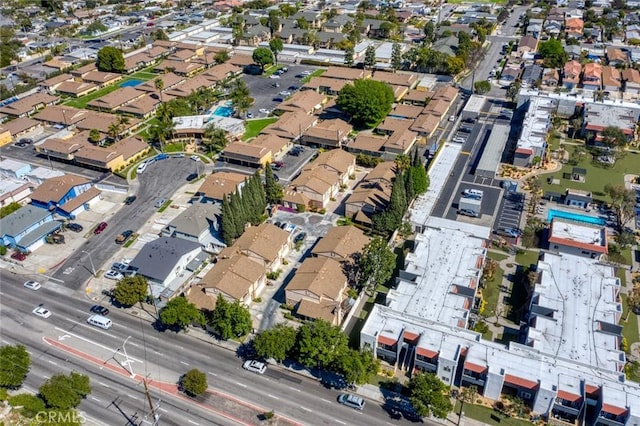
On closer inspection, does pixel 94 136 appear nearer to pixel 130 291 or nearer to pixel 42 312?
pixel 42 312

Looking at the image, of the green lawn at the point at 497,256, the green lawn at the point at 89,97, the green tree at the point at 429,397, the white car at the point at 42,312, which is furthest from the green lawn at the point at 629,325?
the green lawn at the point at 89,97

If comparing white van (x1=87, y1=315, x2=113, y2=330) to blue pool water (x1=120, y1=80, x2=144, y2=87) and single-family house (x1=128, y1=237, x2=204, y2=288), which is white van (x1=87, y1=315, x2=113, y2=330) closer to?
single-family house (x1=128, y1=237, x2=204, y2=288)

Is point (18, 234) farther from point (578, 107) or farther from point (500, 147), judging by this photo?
point (578, 107)

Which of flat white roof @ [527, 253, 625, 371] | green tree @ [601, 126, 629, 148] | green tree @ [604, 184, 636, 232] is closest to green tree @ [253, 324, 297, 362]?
flat white roof @ [527, 253, 625, 371]

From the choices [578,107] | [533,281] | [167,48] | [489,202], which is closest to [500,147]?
[489,202]

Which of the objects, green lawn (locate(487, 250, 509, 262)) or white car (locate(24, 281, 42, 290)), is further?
green lawn (locate(487, 250, 509, 262))

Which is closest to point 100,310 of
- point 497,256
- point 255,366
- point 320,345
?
point 255,366
